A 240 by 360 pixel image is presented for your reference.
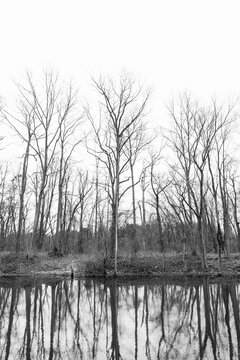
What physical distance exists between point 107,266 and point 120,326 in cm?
1328

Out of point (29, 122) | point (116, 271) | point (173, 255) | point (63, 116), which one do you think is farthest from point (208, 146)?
point (29, 122)

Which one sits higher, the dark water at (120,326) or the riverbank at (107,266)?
the riverbank at (107,266)

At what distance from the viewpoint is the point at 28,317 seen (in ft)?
26.6

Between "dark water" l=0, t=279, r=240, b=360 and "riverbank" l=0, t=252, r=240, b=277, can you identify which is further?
"riverbank" l=0, t=252, r=240, b=277

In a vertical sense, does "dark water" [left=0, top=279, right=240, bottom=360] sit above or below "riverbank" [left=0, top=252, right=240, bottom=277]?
below

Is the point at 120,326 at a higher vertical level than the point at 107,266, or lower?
lower

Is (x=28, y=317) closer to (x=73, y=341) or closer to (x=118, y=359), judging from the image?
(x=73, y=341)

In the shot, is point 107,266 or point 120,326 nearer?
point 120,326

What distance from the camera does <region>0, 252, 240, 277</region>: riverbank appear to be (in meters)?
20.1

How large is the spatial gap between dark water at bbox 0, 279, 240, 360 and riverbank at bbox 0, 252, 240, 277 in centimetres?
807

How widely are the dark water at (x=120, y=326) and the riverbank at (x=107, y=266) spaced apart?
807 centimetres

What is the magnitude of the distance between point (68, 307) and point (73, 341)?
371 centimetres

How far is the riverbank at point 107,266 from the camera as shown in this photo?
20094mm

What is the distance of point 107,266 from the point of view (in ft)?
66.6
